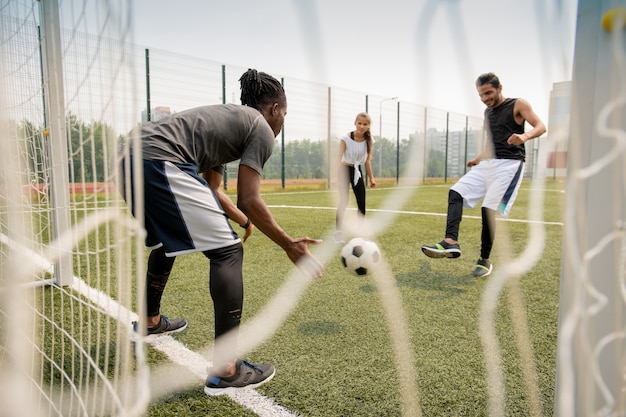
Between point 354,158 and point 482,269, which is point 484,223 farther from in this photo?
point 354,158

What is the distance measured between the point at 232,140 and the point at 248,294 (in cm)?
159

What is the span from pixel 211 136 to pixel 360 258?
1.28 m

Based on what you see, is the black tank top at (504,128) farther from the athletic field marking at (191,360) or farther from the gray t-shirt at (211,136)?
the athletic field marking at (191,360)

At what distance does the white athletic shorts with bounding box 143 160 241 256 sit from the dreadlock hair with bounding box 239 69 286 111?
0.52 metres

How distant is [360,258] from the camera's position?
280 cm

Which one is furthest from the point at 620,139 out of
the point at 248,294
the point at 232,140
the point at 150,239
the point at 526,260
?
the point at 526,260

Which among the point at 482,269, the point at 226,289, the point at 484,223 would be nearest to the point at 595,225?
the point at 226,289

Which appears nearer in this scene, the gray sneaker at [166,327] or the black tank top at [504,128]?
the gray sneaker at [166,327]

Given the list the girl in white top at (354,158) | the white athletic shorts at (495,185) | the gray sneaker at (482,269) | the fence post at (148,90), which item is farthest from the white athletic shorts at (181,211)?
the fence post at (148,90)

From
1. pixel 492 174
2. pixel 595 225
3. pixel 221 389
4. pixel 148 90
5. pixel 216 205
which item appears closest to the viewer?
pixel 595 225

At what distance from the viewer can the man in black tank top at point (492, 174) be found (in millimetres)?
3695

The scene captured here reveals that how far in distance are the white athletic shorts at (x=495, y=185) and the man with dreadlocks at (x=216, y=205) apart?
2.57 metres

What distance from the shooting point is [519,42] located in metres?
1.11

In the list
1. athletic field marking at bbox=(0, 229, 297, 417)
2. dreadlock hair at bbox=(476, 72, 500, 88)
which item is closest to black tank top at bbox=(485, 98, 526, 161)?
dreadlock hair at bbox=(476, 72, 500, 88)
